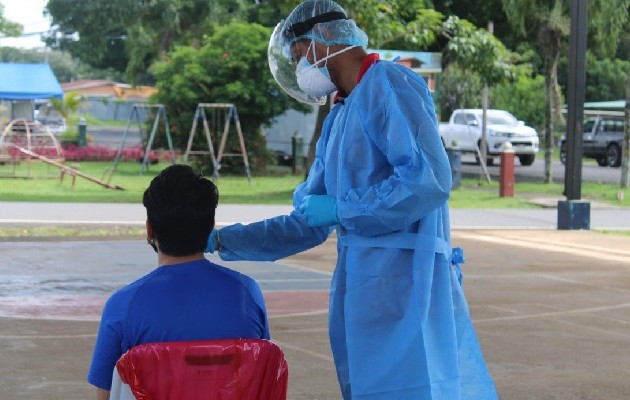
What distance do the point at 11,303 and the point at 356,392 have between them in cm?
661

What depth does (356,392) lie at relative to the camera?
3.99 meters

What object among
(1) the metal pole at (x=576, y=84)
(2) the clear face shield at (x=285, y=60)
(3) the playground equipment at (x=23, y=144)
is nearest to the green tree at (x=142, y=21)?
(3) the playground equipment at (x=23, y=144)

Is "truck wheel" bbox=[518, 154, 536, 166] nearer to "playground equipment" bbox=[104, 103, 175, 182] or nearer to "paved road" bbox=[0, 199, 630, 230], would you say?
"playground equipment" bbox=[104, 103, 175, 182]

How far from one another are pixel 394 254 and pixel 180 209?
0.82 m

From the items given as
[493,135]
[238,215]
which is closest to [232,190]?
[238,215]

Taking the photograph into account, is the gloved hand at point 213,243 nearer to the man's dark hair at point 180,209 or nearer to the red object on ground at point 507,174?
the man's dark hair at point 180,209

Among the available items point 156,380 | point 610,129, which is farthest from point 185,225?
point 610,129

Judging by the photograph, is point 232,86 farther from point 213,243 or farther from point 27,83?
point 213,243

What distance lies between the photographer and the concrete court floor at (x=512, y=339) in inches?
281

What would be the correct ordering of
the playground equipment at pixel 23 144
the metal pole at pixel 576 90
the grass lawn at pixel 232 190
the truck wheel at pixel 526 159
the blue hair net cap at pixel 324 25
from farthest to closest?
the truck wheel at pixel 526 159
the playground equipment at pixel 23 144
the grass lawn at pixel 232 190
the metal pole at pixel 576 90
the blue hair net cap at pixel 324 25

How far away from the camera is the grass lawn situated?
21906 millimetres

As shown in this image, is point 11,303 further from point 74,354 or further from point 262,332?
point 262,332

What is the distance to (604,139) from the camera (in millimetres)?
40688

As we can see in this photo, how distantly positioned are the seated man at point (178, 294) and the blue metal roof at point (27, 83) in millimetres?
37828
